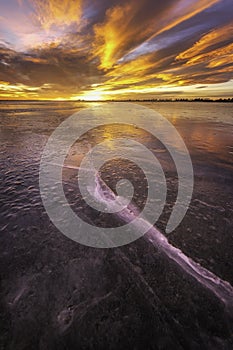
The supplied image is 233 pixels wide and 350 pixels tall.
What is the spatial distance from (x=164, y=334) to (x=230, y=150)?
797 cm

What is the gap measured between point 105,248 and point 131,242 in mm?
427

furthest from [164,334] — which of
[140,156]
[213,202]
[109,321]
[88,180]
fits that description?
[140,156]

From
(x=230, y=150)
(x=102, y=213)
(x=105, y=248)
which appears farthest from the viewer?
(x=230, y=150)

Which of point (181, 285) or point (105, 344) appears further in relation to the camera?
point (181, 285)

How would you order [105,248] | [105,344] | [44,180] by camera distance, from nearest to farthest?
[105,344] → [105,248] → [44,180]

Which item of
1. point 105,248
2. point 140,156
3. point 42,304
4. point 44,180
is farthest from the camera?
point 140,156

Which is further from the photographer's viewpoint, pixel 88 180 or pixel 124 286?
pixel 88 180

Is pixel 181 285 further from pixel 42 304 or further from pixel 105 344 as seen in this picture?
pixel 42 304

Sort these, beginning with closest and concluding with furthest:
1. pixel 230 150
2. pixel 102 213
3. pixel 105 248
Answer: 1. pixel 105 248
2. pixel 102 213
3. pixel 230 150

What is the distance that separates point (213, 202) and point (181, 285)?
221 cm

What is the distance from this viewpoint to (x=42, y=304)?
1.87 meters

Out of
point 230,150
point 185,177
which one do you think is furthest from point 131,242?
point 230,150

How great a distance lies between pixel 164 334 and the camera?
1655mm

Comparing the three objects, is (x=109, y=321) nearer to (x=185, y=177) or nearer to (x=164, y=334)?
(x=164, y=334)
